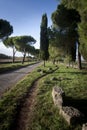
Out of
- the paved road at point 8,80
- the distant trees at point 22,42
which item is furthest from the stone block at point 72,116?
the distant trees at point 22,42

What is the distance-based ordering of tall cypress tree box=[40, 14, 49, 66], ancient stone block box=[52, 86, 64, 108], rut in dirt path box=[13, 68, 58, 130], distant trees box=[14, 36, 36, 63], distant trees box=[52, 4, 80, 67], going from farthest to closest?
distant trees box=[14, 36, 36, 63] < tall cypress tree box=[40, 14, 49, 66] < distant trees box=[52, 4, 80, 67] < ancient stone block box=[52, 86, 64, 108] < rut in dirt path box=[13, 68, 58, 130]

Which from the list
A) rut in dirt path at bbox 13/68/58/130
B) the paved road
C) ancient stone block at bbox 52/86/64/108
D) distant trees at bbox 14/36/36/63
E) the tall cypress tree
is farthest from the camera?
distant trees at bbox 14/36/36/63

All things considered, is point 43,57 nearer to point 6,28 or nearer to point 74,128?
point 6,28

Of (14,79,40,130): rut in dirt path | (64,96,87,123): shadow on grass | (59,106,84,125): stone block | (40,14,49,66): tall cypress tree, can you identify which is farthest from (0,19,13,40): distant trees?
(59,106,84,125): stone block

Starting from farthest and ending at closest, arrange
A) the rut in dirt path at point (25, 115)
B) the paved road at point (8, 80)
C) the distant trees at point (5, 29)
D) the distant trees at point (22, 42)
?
1. the distant trees at point (22, 42)
2. the distant trees at point (5, 29)
3. the paved road at point (8, 80)
4. the rut in dirt path at point (25, 115)

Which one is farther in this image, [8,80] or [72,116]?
[8,80]

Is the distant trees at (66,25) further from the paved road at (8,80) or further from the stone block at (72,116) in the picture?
the stone block at (72,116)

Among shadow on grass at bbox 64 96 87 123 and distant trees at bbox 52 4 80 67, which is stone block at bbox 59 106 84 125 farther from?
distant trees at bbox 52 4 80 67

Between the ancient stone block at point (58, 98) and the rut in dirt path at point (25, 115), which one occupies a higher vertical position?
the ancient stone block at point (58, 98)

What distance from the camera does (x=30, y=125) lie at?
6.98 m

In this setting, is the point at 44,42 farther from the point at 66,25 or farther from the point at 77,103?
the point at 77,103

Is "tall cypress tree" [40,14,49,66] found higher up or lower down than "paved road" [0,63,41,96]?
higher up

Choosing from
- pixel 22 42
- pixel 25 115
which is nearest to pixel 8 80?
pixel 25 115

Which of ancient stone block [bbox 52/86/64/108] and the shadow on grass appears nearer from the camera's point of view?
ancient stone block [bbox 52/86/64/108]
